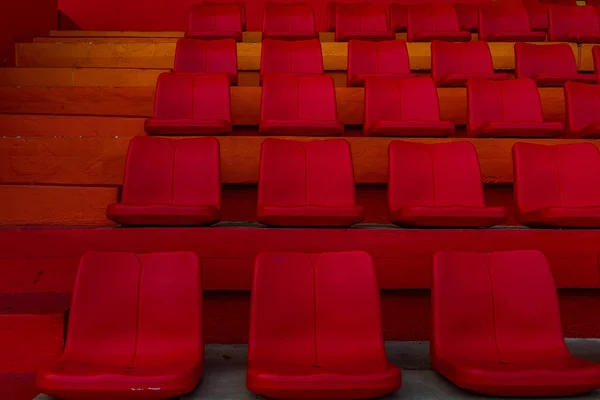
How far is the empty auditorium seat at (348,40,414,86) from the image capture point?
3.76ft

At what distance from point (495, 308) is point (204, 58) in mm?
783

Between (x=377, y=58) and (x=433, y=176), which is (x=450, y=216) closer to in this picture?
(x=433, y=176)

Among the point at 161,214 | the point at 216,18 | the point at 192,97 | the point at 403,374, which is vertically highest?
the point at 216,18

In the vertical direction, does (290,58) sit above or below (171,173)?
above

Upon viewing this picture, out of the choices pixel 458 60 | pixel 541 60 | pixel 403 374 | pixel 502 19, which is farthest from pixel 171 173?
pixel 502 19

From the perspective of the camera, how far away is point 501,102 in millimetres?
947

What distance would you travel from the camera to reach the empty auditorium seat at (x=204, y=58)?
1.13 meters

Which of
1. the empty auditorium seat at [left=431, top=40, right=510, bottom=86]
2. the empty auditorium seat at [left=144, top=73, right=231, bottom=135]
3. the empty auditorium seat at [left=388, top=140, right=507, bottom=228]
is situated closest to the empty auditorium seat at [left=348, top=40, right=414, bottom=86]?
the empty auditorium seat at [left=431, top=40, right=510, bottom=86]

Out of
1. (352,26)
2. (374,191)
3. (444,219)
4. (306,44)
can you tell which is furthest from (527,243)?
(352,26)

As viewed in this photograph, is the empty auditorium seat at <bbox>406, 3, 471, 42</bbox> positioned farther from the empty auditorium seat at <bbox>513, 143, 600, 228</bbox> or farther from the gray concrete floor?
the gray concrete floor

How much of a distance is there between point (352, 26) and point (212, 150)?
830mm

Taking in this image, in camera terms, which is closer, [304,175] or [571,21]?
[304,175]

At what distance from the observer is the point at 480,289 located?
1.83 ft

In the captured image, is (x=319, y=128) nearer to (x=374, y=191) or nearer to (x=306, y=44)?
(x=374, y=191)
